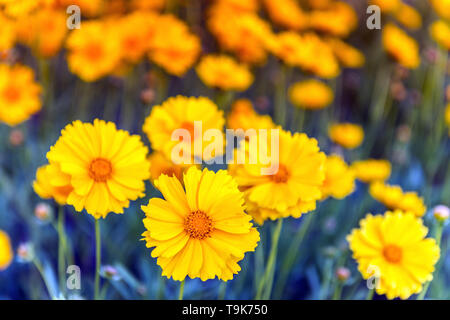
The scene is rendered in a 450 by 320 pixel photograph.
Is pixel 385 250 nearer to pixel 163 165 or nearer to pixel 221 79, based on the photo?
pixel 163 165

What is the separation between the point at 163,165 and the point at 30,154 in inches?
22.2

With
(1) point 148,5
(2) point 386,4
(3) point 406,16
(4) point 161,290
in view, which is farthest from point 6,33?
(3) point 406,16

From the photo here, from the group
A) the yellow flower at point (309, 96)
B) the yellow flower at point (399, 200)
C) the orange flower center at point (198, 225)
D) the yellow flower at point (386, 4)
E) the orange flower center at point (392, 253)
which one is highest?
the yellow flower at point (386, 4)

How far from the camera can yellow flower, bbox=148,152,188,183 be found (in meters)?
0.82

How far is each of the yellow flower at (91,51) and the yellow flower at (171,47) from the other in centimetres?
10

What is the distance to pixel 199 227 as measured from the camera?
639 millimetres

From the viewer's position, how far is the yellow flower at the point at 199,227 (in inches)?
24.3

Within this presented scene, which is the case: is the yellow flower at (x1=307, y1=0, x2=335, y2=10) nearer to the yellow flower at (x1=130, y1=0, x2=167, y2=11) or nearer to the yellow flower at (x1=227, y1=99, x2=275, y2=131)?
the yellow flower at (x1=130, y1=0, x2=167, y2=11)

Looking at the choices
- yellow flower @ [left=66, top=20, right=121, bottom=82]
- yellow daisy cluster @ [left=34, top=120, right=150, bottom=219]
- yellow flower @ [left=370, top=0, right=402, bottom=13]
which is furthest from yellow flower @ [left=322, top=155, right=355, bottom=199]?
yellow flower @ [left=370, top=0, right=402, bottom=13]

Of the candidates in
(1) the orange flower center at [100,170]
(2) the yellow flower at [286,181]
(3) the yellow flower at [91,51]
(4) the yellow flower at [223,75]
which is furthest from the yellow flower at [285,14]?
(1) the orange flower center at [100,170]

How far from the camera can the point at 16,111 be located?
124cm

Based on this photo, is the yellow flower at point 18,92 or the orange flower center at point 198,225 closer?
the orange flower center at point 198,225

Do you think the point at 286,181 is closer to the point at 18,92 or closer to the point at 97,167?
the point at 97,167

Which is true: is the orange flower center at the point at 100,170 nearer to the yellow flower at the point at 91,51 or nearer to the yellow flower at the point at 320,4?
the yellow flower at the point at 91,51
